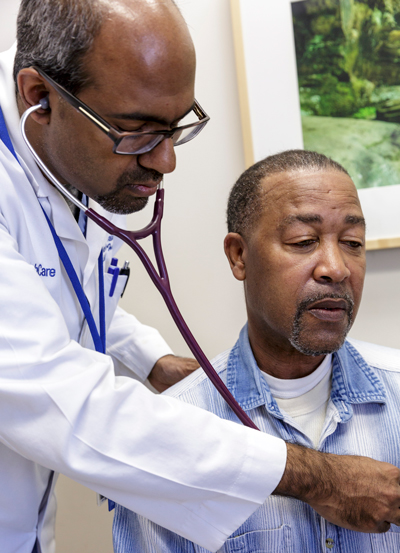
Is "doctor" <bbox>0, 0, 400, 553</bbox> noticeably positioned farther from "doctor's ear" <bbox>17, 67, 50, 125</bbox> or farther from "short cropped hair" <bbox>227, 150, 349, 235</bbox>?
"short cropped hair" <bbox>227, 150, 349, 235</bbox>

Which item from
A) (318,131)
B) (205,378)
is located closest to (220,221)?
(318,131)

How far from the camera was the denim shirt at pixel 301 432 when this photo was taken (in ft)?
3.40

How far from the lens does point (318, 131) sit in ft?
5.04

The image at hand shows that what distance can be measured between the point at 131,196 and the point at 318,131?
772mm

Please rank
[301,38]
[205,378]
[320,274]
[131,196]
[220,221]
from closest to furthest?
[131,196], [320,274], [205,378], [301,38], [220,221]

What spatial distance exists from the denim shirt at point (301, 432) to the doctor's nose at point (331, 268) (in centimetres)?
21

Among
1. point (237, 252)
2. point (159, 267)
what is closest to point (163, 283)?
point (159, 267)

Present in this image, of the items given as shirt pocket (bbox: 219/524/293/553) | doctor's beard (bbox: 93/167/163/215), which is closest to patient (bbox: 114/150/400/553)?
shirt pocket (bbox: 219/524/293/553)

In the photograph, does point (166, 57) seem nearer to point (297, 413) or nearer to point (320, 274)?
point (320, 274)

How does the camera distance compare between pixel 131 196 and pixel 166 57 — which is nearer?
pixel 166 57

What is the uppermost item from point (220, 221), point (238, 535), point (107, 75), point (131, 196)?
point (107, 75)

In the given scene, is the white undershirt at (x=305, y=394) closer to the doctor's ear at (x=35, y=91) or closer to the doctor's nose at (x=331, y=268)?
the doctor's nose at (x=331, y=268)

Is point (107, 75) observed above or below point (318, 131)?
above

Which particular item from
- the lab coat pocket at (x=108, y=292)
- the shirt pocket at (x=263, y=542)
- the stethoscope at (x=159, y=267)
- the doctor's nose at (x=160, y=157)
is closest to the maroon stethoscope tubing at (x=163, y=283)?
the stethoscope at (x=159, y=267)
